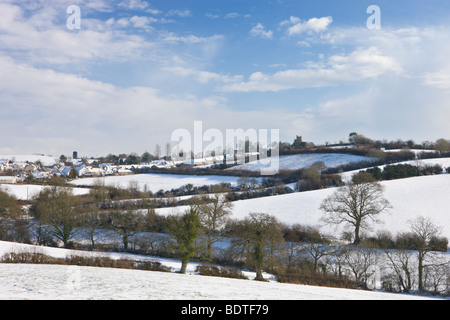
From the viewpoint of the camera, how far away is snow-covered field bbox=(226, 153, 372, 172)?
70.9m

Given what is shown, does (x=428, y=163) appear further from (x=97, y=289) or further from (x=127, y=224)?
(x=97, y=289)

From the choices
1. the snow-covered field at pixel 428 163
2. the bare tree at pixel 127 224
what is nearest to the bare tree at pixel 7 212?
the bare tree at pixel 127 224

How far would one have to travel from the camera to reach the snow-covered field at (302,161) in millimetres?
70875

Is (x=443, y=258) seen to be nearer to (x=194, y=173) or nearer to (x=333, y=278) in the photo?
(x=333, y=278)

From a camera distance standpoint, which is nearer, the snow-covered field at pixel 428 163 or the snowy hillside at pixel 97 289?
the snowy hillside at pixel 97 289

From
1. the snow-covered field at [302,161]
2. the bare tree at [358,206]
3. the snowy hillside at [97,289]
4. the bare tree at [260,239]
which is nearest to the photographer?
the snowy hillside at [97,289]

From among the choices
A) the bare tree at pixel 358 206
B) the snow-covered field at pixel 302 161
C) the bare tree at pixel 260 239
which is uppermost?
the snow-covered field at pixel 302 161

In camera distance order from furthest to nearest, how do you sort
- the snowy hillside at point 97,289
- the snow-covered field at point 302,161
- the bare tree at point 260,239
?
the snow-covered field at point 302,161
the bare tree at point 260,239
the snowy hillside at point 97,289

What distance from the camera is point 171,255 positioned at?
27734 millimetres

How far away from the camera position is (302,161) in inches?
3095

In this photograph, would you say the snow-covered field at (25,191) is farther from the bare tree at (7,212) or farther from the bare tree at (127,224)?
the bare tree at (127,224)

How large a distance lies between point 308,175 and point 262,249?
3401cm

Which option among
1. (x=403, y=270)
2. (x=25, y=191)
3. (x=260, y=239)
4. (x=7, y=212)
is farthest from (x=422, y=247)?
(x=25, y=191)
